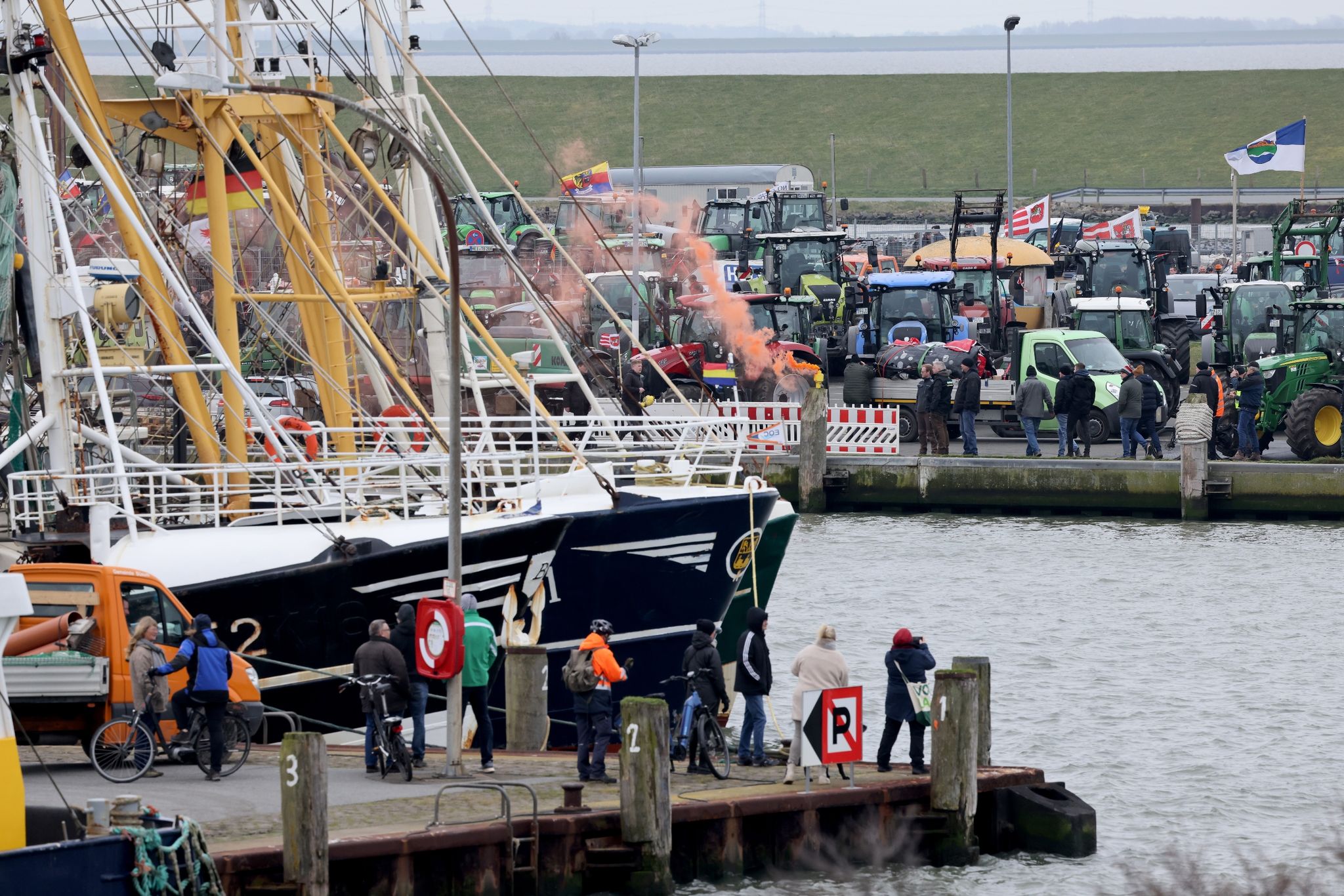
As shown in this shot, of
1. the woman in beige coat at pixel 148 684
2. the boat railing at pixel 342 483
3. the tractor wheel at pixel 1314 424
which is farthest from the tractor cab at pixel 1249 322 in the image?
the woman in beige coat at pixel 148 684

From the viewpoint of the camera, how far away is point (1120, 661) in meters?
26.9

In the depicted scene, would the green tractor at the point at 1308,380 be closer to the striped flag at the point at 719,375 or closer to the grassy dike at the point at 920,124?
the striped flag at the point at 719,375

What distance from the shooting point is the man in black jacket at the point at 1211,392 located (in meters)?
37.3

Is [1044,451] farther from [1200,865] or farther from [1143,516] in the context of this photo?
[1200,865]

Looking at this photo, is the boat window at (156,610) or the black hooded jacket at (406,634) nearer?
the boat window at (156,610)

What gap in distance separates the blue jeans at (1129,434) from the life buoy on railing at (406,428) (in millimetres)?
13842

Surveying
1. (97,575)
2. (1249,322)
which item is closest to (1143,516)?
(1249,322)

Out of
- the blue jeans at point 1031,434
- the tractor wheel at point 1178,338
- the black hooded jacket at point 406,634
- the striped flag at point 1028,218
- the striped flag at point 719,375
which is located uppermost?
the striped flag at point 1028,218

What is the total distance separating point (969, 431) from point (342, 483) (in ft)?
62.1

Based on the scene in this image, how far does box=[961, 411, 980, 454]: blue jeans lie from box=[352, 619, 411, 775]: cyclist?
861 inches

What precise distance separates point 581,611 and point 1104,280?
31582mm

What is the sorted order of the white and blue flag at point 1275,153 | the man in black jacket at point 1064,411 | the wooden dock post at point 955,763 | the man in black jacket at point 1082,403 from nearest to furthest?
the wooden dock post at point 955,763 < the man in black jacket at point 1064,411 < the man in black jacket at point 1082,403 < the white and blue flag at point 1275,153

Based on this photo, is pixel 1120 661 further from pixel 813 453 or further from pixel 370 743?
pixel 813 453

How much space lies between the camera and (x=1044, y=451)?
132 feet
